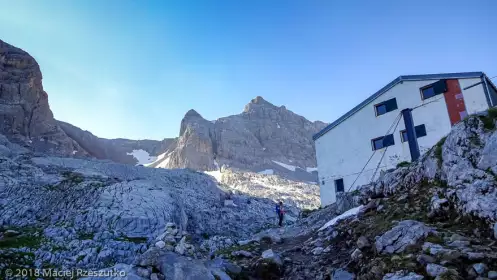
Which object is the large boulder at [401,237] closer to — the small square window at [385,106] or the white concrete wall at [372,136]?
the white concrete wall at [372,136]

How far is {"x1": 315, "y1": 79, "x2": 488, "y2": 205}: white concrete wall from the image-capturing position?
23.4 m

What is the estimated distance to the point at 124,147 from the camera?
150625 millimetres

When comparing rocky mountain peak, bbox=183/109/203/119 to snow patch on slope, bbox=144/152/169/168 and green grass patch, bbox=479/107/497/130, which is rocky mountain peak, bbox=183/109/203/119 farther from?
green grass patch, bbox=479/107/497/130

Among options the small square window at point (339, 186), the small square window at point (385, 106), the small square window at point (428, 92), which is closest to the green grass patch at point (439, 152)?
the small square window at point (428, 92)

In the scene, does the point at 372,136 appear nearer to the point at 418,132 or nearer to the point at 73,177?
the point at 418,132

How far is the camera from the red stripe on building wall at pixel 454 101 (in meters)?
22.7

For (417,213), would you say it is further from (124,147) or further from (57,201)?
(124,147)

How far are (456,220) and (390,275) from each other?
12.6 feet

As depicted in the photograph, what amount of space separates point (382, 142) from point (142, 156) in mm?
144169

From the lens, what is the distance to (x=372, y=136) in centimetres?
2677

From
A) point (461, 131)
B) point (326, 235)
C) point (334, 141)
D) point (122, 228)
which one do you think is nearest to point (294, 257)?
point (326, 235)

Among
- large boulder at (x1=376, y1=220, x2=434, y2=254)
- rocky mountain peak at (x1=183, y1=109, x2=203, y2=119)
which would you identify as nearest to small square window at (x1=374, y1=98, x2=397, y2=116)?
large boulder at (x1=376, y1=220, x2=434, y2=254)

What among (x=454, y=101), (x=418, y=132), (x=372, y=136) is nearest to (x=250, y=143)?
(x=372, y=136)

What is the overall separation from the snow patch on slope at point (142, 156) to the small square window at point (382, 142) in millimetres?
135588
